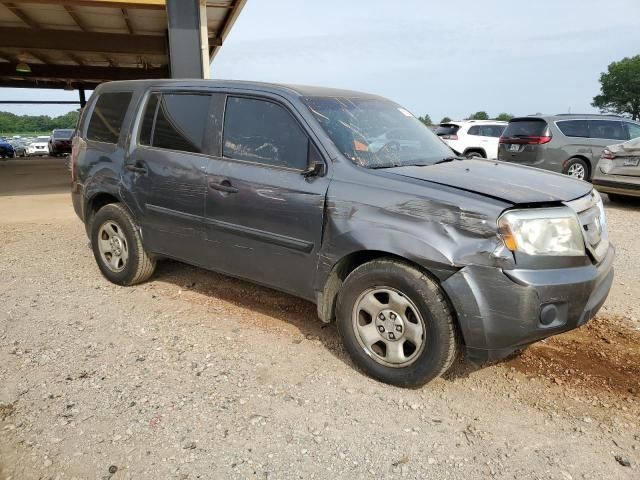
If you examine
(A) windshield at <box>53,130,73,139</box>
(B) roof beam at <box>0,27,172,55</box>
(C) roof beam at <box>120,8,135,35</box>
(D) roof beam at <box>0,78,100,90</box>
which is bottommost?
(A) windshield at <box>53,130,73,139</box>

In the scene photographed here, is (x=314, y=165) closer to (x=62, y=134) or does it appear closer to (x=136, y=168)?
(x=136, y=168)

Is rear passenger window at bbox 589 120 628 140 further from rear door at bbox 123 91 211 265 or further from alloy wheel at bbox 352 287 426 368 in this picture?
alloy wheel at bbox 352 287 426 368

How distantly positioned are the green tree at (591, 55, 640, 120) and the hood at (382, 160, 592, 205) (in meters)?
76.2

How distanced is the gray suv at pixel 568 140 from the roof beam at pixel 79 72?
16133 mm

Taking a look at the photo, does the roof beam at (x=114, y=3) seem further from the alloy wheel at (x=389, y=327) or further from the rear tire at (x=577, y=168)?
the rear tire at (x=577, y=168)

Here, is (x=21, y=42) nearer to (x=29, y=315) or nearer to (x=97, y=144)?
(x=97, y=144)

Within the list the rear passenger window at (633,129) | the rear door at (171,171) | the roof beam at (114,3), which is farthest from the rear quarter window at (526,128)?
the rear door at (171,171)

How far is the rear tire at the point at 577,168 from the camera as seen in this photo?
10.9m

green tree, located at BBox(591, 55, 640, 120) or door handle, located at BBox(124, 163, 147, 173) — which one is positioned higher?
green tree, located at BBox(591, 55, 640, 120)

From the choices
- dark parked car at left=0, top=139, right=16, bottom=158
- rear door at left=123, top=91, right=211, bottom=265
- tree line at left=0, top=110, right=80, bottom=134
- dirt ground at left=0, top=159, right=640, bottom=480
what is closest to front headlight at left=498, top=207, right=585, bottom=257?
dirt ground at left=0, top=159, right=640, bottom=480

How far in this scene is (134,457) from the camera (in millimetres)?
2379

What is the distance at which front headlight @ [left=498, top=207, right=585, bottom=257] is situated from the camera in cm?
259

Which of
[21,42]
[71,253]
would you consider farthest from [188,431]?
[21,42]

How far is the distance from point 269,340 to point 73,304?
187cm
